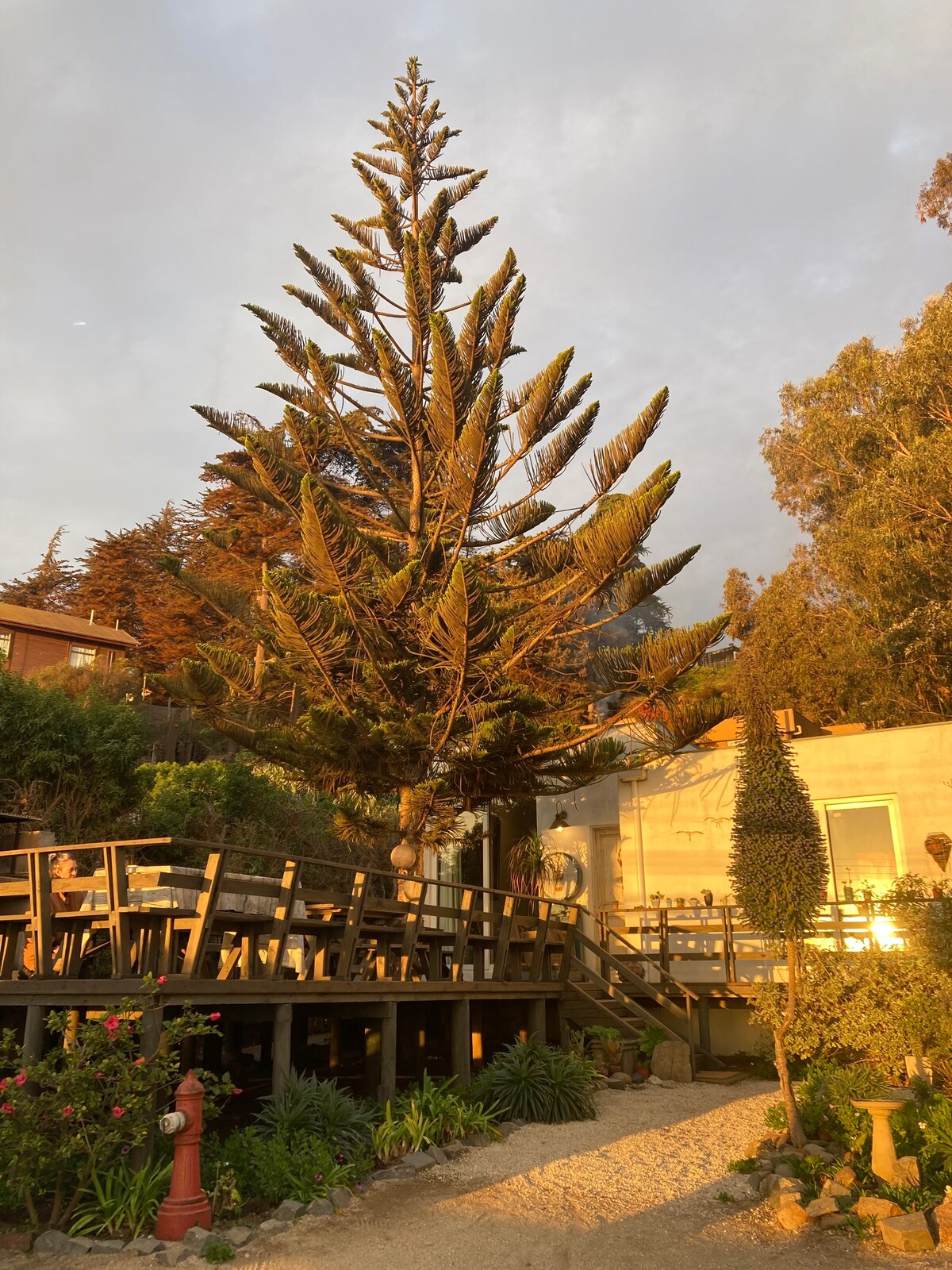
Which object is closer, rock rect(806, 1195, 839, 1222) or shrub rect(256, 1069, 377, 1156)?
rock rect(806, 1195, 839, 1222)

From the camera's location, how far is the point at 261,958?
6.56 metres

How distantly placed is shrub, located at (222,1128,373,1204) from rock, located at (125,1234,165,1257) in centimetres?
71

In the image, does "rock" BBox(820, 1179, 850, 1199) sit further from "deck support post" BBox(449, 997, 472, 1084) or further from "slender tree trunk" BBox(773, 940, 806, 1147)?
"deck support post" BBox(449, 997, 472, 1084)

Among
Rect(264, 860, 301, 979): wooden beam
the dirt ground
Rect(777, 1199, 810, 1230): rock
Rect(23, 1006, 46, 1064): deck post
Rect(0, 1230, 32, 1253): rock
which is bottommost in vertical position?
the dirt ground

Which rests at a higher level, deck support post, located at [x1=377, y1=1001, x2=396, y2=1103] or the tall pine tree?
the tall pine tree

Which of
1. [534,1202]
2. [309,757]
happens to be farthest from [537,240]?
[534,1202]

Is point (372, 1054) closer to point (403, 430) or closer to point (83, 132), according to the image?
point (403, 430)

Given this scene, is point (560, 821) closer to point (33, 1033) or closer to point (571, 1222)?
point (571, 1222)

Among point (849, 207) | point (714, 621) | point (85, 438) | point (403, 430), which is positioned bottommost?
point (714, 621)

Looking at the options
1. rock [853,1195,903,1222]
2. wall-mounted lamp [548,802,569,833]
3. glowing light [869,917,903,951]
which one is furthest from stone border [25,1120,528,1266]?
wall-mounted lamp [548,802,569,833]

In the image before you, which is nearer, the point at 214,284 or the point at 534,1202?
the point at 534,1202

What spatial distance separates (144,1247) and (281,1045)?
1.72 meters

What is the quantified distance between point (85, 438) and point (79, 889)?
12.2 meters

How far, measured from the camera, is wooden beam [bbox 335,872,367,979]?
22.1 feet
